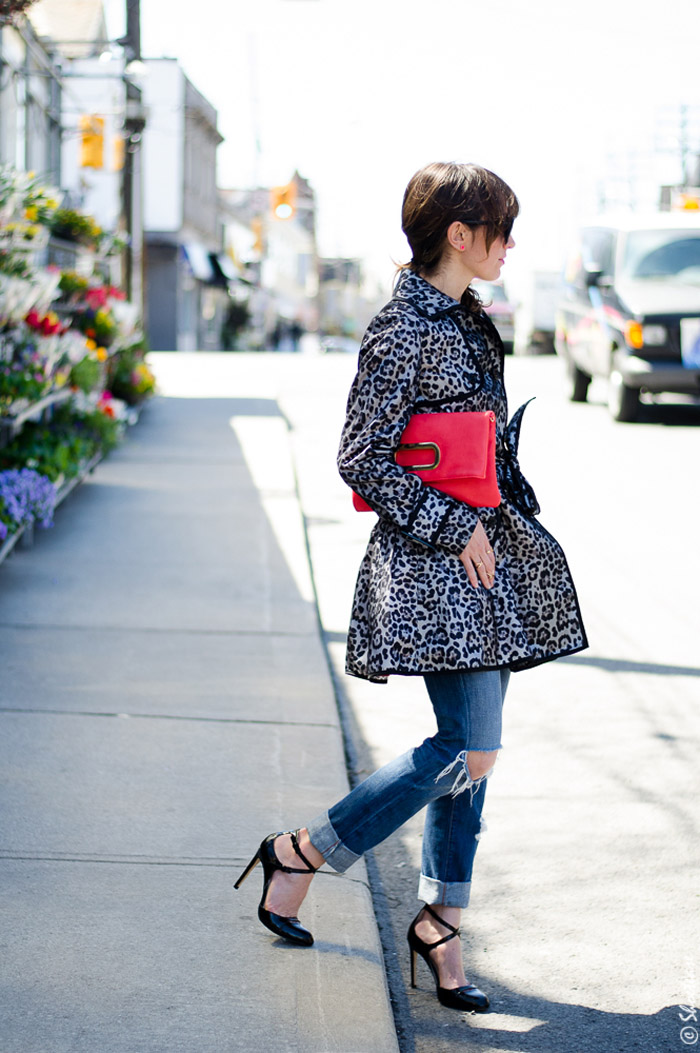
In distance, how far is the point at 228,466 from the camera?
10758mm

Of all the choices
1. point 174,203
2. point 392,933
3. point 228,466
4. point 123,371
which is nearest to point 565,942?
point 392,933

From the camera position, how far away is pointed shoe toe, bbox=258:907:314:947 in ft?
9.87

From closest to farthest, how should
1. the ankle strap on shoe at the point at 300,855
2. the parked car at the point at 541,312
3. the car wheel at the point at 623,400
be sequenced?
the ankle strap on shoe at the point at 300,855, the car wheel at the point at 623,400, the parked car at the point at 541,312

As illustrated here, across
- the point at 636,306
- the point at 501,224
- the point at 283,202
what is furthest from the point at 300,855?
the point at 283,202

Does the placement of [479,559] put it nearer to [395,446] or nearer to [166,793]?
[395,446]

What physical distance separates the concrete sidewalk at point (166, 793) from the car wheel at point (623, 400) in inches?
280

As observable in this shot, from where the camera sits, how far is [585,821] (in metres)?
4.00

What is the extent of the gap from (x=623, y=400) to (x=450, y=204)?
12.1 m

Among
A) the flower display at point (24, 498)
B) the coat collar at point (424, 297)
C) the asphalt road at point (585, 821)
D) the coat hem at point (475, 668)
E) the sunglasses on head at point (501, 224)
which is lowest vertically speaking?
the asphalt road at point (585, 821)

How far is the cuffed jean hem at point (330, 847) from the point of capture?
2.91 m

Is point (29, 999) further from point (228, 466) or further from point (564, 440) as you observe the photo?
point (564, 440)

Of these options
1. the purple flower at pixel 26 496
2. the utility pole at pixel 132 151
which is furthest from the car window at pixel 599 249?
the purple flower at pixel 26 496

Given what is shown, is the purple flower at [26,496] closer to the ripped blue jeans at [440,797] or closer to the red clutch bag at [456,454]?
the ripped blue jeans at [440,797]

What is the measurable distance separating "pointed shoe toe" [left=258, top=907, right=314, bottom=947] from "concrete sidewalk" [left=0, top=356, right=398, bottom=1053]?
28mm
